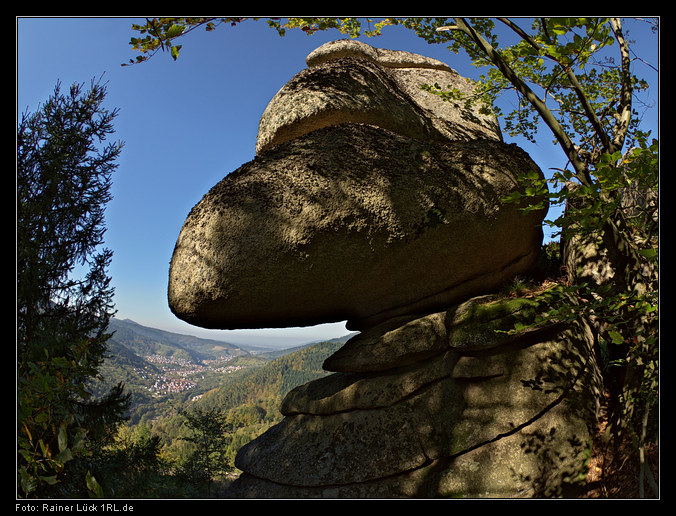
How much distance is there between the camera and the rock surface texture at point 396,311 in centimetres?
527

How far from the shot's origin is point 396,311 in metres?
7.08

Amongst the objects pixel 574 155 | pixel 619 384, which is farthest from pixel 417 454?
pixel 574 155

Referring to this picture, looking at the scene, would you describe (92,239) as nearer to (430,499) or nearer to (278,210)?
(278,210)

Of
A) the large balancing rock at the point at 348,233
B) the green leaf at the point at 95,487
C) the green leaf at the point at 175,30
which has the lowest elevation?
the green leaf at the point at 95,487

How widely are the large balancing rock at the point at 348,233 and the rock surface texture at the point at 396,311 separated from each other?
26 mm

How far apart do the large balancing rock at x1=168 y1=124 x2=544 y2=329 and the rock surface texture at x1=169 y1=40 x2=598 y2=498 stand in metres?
0.03

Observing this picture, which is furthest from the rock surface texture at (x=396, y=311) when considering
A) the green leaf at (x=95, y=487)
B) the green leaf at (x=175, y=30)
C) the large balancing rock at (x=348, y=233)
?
the green leaf at (x=95, y=487)

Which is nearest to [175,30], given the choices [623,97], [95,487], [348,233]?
[348,233]

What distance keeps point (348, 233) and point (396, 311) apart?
77.9 inches

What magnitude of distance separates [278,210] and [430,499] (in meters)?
4.67

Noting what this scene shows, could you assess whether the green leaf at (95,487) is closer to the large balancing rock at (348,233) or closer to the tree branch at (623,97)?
the large balancing rock at (348,233)

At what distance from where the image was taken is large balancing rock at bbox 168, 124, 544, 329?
19.6 feet

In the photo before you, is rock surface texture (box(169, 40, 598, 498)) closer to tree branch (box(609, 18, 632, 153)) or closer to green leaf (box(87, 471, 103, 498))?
tree branch (box(609, 18, 632, 153))

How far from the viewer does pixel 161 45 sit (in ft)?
14.5
